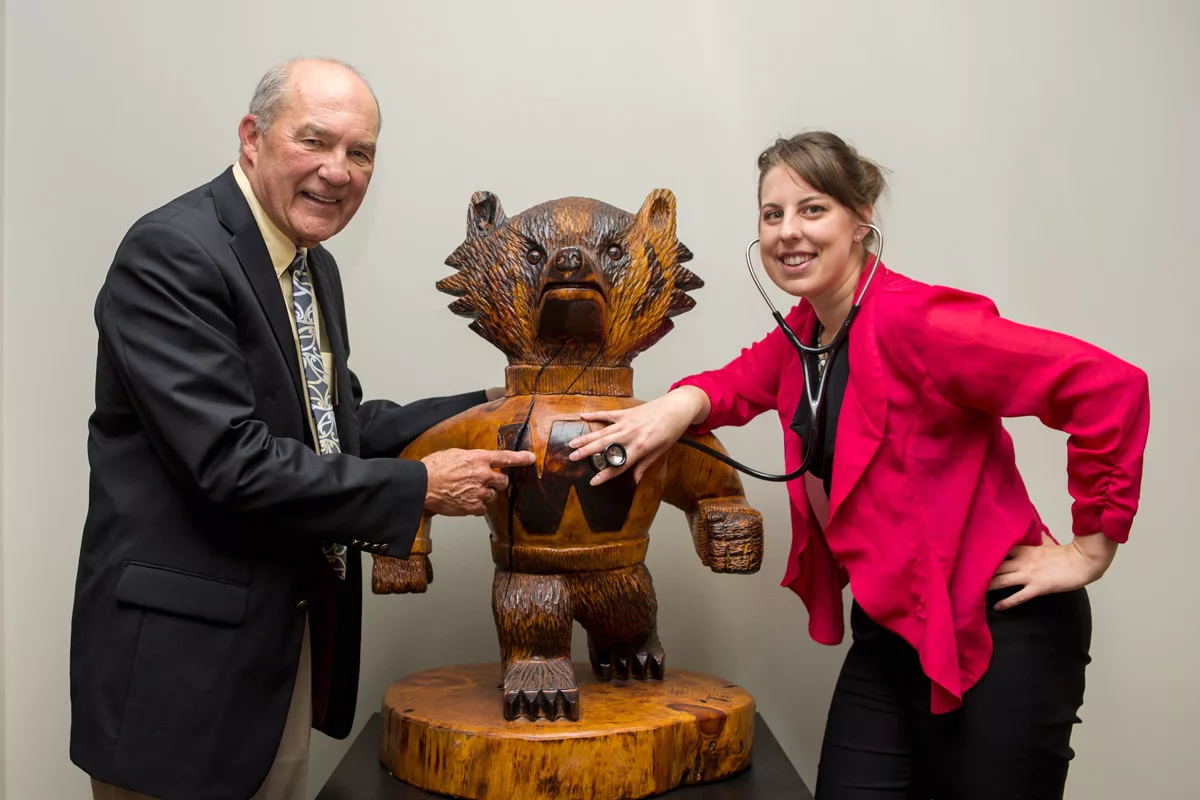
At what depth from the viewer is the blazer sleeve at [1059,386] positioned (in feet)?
4.38

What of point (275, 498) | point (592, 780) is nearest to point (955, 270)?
point (592, 780)

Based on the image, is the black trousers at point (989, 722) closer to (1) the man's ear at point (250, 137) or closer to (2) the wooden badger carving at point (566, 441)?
(2) the wooden badger carving at point (566, 441)

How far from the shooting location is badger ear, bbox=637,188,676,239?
1.76 m

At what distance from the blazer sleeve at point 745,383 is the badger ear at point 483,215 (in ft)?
1.27

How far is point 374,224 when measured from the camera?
2.32 meters

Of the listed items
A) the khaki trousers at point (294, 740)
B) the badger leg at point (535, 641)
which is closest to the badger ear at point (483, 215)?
the badger leg at point (535, 641)

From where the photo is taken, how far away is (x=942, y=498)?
4.70ft

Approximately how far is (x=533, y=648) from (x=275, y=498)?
1.61 feet

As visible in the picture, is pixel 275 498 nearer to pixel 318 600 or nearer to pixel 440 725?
pixel 318 600

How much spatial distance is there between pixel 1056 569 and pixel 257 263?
1.12 metres

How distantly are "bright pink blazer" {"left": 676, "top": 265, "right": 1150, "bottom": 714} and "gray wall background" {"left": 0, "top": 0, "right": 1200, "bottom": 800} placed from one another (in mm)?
863

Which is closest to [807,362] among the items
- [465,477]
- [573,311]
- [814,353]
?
[814,353]

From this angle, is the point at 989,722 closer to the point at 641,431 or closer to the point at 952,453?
the point at 952,453

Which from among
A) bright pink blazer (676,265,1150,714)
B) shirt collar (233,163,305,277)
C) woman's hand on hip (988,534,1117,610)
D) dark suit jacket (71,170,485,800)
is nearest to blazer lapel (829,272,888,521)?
bright pink blazer (676,265,1150,714)
